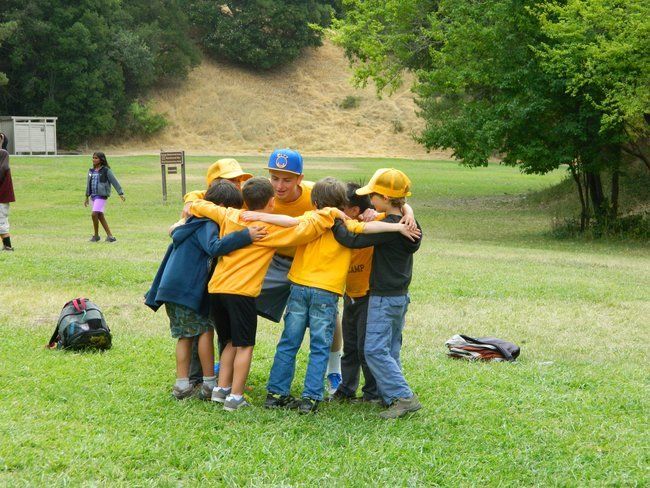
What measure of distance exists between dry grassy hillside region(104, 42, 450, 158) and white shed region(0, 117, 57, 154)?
1253cm

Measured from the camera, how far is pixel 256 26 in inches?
2881

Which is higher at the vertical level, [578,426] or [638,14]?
[638,14]

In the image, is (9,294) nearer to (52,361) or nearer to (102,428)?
(52,361)

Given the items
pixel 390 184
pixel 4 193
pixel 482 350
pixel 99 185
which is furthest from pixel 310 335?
pixel 99 185

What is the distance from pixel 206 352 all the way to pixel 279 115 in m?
68.8

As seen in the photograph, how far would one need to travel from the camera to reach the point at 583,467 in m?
4.85

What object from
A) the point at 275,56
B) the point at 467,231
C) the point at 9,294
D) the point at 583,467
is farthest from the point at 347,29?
the point at 275,56

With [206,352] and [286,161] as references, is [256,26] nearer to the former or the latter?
[286,161]

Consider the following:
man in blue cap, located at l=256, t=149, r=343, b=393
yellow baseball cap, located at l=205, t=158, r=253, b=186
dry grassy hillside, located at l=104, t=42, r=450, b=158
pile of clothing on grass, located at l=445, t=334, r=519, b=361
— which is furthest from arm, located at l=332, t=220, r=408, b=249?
dry grassy hillside, located at l=104, t=42, r=450, b=158

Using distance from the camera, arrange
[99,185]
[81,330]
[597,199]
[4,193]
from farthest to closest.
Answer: [597,199] < [99,185] < [4,193] < [81,330]

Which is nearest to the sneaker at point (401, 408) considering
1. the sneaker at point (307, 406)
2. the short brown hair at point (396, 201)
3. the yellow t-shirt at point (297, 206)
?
the sneaker at point (307, 406)

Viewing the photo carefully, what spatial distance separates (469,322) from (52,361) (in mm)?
4560

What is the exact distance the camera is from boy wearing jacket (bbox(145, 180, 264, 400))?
18.9ft

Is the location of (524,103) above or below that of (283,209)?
above
